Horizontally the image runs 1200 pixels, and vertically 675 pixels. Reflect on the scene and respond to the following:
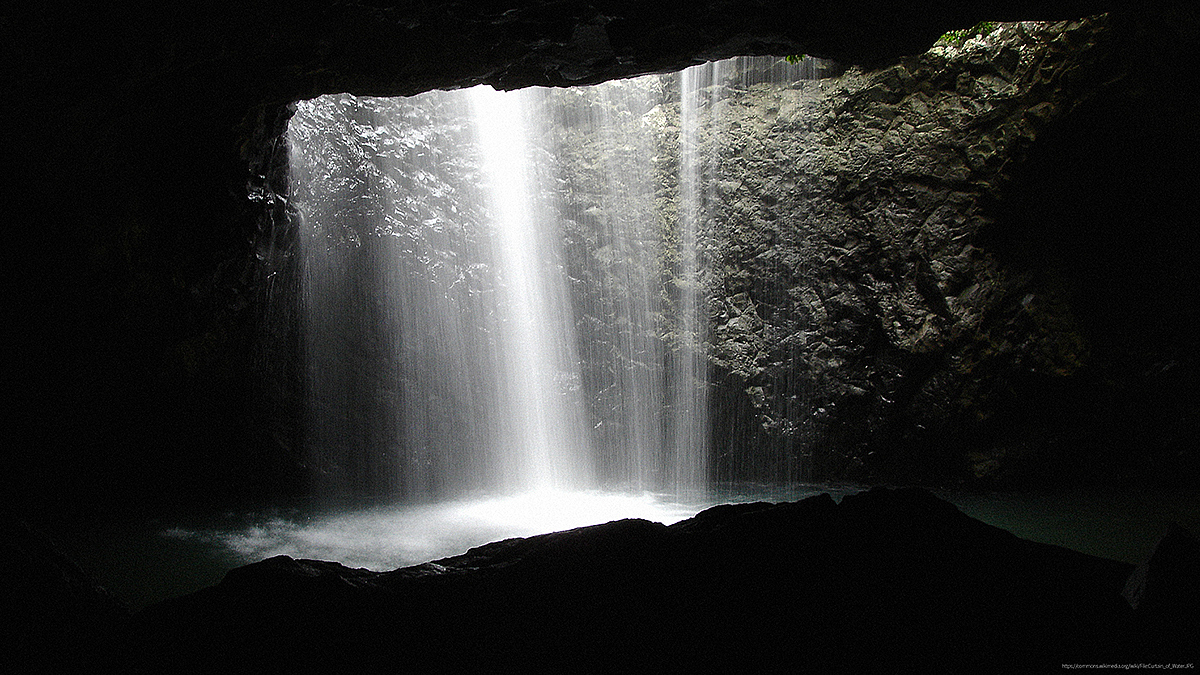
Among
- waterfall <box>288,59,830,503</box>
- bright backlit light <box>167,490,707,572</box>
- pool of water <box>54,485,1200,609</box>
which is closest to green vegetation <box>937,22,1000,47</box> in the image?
waterfall <box>288,59,830,503</box>

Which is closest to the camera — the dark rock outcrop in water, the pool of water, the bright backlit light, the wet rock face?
the dark rock outcrop in water

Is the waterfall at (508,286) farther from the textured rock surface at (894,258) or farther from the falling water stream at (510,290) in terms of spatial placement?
the textured rock surface at (894,258)

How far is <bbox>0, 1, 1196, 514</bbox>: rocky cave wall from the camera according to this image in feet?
18.2

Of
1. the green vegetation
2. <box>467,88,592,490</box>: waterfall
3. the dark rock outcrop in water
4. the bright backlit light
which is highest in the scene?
the green vegetation

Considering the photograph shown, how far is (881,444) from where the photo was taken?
31.4ft

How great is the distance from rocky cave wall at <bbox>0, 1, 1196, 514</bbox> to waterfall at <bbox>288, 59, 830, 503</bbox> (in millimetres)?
1155

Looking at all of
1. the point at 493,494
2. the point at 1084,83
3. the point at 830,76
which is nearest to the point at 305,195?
the point at 493,494

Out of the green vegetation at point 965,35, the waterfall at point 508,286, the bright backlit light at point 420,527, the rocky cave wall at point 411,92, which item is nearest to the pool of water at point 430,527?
the bright backlit light at point 420,527

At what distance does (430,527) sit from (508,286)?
5197 millimetres

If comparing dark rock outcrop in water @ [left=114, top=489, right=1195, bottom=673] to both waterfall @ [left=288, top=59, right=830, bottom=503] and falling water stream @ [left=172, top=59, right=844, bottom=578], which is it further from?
waterfall @ [left=288, top=59, right=830, bottom=503]

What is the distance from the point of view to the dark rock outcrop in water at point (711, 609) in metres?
2.17

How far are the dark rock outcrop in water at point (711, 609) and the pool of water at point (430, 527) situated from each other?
329 cm

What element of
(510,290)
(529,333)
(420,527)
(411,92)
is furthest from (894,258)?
(420,527)

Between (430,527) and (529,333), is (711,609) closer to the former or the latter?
(430,527)
